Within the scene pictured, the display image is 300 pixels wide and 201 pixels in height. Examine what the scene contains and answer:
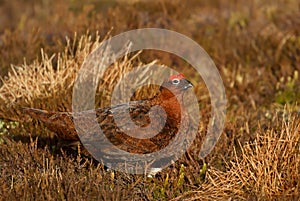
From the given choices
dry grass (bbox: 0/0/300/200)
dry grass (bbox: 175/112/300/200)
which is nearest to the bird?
dry grass (bbox: 0/0/300/200)

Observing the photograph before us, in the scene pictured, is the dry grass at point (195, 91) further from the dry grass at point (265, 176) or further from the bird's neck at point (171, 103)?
the bird's neck at point (171, 103)

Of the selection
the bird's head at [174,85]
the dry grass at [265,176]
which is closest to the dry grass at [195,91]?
the dry grass at [265,176]

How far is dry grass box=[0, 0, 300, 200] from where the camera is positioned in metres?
4.30

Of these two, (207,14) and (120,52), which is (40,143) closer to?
(120,52)

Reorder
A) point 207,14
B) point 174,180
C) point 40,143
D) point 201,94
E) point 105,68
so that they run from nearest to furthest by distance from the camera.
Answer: point 174,180 → point 40,143 → point 105,68 → point 201,94 → point 207,14

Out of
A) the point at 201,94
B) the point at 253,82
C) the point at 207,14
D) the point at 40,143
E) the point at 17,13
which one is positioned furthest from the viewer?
the point at 17,13

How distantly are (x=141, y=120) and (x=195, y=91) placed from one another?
8.11 ft

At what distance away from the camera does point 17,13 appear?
12445mm

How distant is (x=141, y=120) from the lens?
475 centimetres

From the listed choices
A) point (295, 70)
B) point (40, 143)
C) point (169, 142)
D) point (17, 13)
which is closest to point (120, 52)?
point (40, 143)

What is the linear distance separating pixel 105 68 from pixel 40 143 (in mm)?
1302

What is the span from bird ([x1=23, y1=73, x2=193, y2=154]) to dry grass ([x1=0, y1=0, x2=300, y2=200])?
9.9 inches

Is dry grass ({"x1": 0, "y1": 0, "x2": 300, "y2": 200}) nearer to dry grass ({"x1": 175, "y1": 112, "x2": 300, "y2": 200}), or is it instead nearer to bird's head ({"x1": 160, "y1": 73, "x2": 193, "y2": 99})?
dry grass ({"x1": 175, "y1": 112, "x2": 300, "y2": 200})

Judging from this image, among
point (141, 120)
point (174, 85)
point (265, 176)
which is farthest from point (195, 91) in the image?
point (265, 176)
